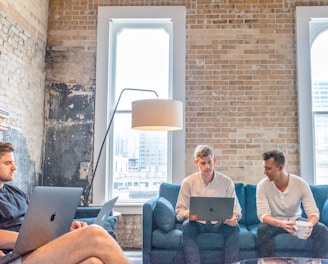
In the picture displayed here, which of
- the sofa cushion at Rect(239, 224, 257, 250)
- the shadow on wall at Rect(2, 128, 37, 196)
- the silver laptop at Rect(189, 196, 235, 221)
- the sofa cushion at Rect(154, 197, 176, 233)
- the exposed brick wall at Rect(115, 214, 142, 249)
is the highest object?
the shadow on wall at Rect(2, 128, 37, 196)

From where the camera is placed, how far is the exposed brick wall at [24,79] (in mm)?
3619

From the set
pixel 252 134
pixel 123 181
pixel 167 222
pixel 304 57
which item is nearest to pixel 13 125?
pixel 123 181

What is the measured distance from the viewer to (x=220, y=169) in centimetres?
445

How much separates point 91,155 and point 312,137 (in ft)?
9.05

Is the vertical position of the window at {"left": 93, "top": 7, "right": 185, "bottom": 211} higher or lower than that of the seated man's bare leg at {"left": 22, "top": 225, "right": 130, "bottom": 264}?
higher

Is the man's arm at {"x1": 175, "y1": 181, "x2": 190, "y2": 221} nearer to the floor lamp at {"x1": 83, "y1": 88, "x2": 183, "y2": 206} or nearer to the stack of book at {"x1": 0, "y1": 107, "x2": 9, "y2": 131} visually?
the floor lamp at {"x1": 83, "y1": 88, "x2": 183, "y2": 206}

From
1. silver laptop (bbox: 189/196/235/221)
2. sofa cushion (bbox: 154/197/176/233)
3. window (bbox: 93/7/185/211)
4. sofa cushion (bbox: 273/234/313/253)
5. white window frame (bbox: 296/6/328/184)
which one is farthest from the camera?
window (bbox: 93/7/185/211)

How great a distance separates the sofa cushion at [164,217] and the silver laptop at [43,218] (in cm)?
136

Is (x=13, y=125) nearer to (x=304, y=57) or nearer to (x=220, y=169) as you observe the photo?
(x=220, y=169)

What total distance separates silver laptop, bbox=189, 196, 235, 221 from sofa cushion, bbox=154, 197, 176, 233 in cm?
41

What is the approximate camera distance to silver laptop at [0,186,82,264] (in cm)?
A: 182

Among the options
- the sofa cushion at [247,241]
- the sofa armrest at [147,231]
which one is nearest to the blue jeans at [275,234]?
the sofa cushion at [247,241]

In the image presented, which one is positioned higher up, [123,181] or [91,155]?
[91,155]

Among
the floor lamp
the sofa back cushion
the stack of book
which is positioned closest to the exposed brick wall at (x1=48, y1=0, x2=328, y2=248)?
the sofa back cushion
